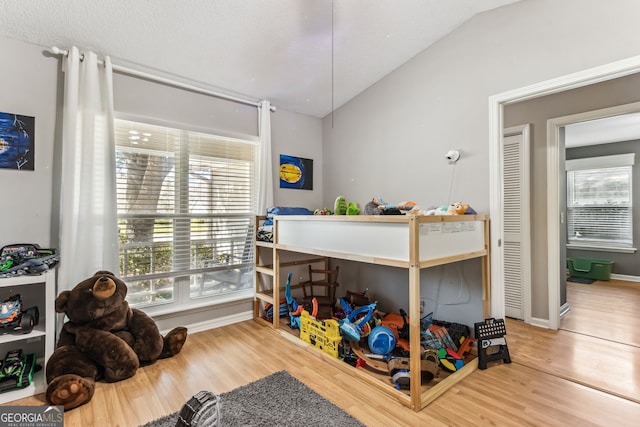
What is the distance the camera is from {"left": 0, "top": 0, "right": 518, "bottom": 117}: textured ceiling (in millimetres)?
1929

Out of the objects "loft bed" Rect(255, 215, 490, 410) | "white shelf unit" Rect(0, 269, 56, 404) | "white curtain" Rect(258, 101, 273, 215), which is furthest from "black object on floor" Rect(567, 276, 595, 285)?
"white shelf unit" Rect(0, 269, 56, 404)

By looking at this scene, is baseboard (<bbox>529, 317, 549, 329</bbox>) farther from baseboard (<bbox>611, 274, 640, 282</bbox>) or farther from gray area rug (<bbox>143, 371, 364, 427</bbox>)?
baseboard (<bbox>611, 274, 640, 282</bbox>)

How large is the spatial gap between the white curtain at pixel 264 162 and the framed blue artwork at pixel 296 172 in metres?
0.26

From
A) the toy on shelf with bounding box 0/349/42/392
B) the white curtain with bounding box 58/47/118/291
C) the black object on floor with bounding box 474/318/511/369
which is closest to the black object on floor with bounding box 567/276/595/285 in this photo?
the black object on floor with bounding box 474/318/511/369

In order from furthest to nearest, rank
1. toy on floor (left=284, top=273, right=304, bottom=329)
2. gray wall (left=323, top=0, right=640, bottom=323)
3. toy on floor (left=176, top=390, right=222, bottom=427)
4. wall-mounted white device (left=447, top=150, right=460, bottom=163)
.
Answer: toy on floor (left=284, top=273, right=304, bottom=329)
wall-mounted white device (left=447, top=150, right=460, bottom=163)
gray wall (left=323, top=0, right=640, bottom=323)
toy on floor (left=176, top=390, right=222, bottom=427)

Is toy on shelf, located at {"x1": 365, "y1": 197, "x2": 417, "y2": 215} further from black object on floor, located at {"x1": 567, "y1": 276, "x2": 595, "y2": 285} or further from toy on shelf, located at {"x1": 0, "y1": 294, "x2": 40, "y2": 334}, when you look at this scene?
black object on floor, located at {"x1": 567, "y1": 276, "x2": 595, "y2": 285}

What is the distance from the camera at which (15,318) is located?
1.79 m

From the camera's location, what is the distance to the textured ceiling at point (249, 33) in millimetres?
1929

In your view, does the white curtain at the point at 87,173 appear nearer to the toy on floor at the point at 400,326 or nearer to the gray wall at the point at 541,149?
the toy on floor at the point at 400,326

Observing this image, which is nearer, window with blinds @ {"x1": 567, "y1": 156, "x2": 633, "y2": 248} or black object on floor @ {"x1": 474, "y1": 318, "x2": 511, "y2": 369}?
black object on floor @ {"x1": 474, "y1": 318, "x2": 511, "y2": 369}

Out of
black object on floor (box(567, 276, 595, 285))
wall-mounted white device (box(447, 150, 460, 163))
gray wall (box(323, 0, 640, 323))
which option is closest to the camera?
gray wall (box(323, 0, 640, 323))

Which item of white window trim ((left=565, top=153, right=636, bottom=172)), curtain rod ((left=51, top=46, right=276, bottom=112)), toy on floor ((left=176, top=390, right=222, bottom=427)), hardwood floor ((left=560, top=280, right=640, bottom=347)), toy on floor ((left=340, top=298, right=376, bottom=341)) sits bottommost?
hardwood floor ((left=560, top=280, right=640, bottom=347))

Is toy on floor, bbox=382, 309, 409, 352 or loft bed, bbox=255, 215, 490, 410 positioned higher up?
loft bed, bbox=255, 215, 490, 410

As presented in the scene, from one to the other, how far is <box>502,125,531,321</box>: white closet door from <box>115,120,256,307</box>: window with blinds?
2.62 m
